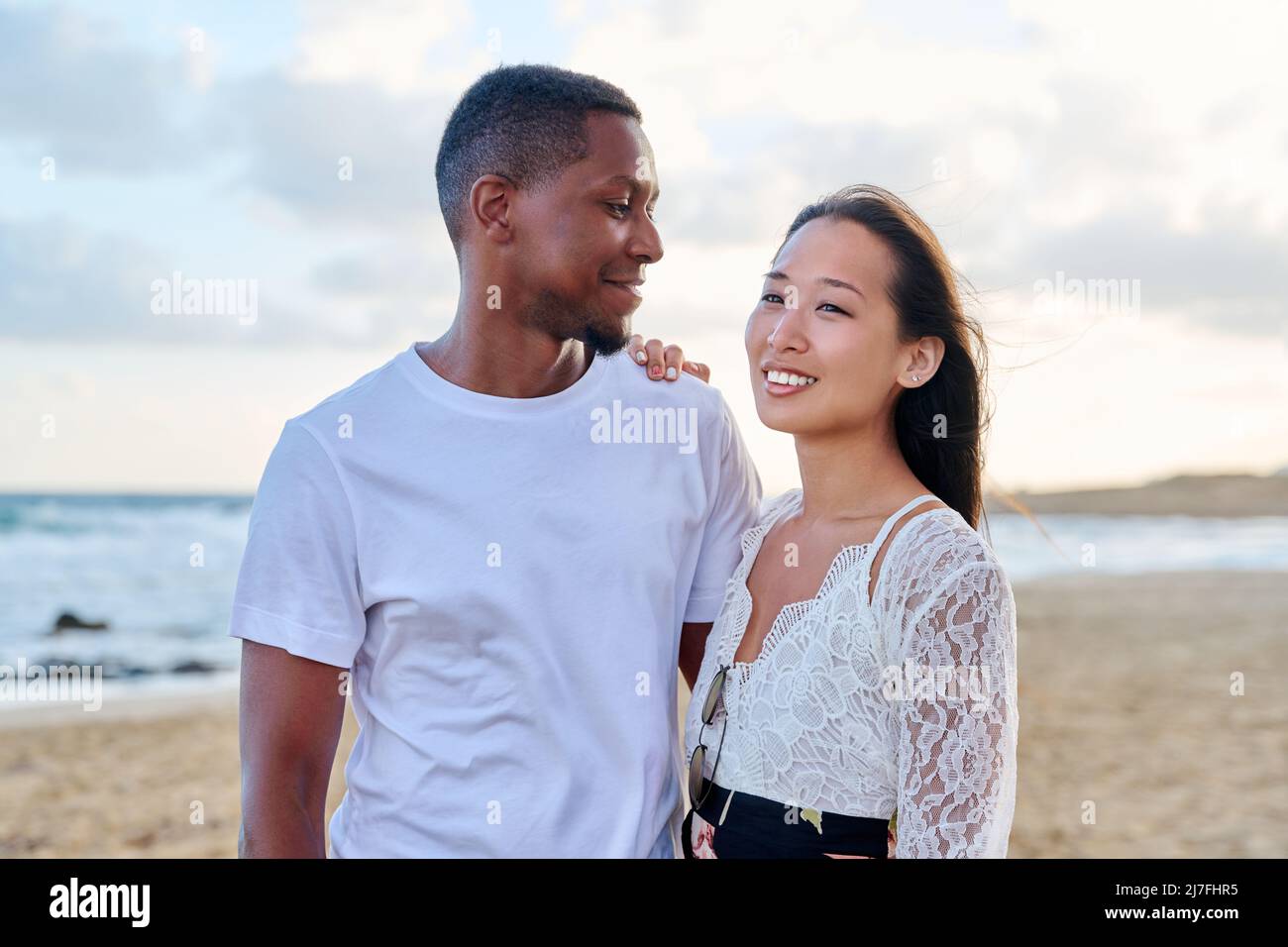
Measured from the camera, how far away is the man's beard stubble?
2.49 metres

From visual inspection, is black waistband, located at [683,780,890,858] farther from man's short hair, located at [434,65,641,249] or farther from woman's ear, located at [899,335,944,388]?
man's short hair, located at [434,65,641,249]

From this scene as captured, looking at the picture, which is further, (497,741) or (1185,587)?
(1185,587)

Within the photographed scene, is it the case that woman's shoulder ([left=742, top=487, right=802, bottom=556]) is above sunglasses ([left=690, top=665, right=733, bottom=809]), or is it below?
above

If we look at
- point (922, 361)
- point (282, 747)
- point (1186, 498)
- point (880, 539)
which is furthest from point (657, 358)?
point (1186, 498)

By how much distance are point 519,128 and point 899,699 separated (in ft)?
4.84

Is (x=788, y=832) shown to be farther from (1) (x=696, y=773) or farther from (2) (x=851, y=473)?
(2) (x=851, y=473)

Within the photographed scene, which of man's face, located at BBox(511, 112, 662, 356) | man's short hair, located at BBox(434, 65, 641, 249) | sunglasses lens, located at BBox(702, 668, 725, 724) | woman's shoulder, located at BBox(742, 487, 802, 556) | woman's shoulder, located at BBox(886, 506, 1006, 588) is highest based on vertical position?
man's short hair, located at BBox(434, 65, 641, 249)

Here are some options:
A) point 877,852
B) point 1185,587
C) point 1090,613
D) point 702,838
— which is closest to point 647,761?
point 702,838

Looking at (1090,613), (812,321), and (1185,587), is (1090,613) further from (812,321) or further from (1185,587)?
(812,321)

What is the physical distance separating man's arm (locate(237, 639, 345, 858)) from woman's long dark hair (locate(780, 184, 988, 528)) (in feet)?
4.43

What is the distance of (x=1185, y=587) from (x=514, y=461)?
17.6m

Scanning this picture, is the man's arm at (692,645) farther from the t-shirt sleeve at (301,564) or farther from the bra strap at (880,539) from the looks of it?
the t-shirt sleeve at (301,564)

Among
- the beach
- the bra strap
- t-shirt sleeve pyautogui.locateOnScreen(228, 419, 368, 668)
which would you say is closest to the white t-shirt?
t-shirt sleeve pyautogui.locateOnScreen(228, 419, 368, 668)

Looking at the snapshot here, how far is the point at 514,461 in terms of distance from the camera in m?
2.40
